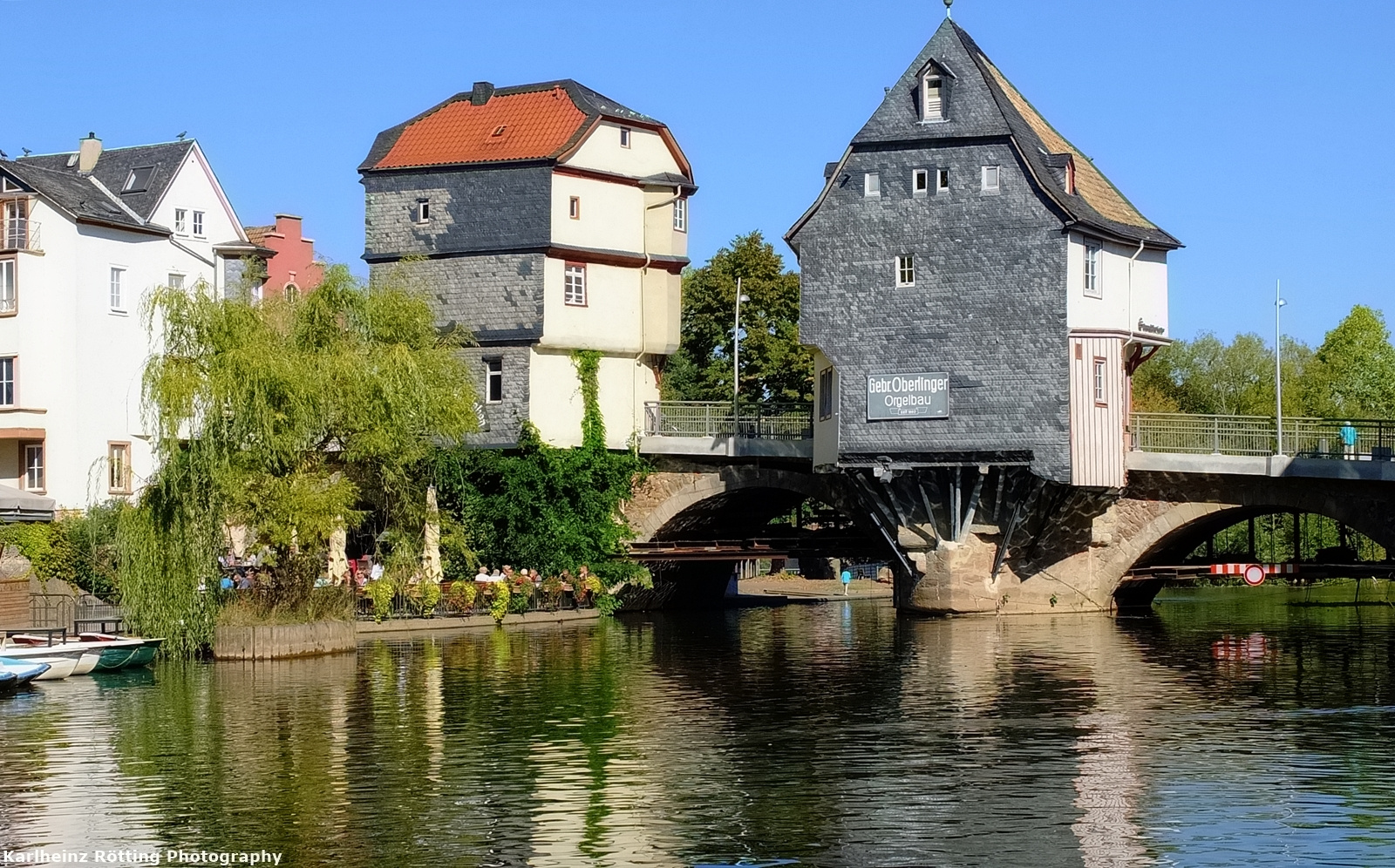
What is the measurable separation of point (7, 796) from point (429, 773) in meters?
5.13

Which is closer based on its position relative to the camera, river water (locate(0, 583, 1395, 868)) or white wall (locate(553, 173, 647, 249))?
river water (locate(0, 583, 1395, 868))

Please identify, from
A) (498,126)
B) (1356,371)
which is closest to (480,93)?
(498,126)

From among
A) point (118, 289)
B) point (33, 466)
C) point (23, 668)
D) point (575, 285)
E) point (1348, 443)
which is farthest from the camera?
point (118, 289)

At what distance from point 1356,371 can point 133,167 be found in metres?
49.5

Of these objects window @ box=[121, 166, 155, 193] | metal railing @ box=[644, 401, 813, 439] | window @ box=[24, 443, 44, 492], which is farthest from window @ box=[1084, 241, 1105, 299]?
window @ box=[24, 443, 44, 492]

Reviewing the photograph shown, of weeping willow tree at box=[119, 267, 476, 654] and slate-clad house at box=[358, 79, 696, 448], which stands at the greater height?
slate-clad house at box=[358, 79, 696, 448]

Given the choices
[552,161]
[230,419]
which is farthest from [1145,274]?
[230,419]

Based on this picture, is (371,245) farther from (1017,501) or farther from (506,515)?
(1017,501)

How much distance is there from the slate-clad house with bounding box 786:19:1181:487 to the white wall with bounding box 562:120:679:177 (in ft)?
21.6

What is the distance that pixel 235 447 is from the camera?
3925 cm

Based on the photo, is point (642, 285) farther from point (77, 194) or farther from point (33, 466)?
point (33, 466)

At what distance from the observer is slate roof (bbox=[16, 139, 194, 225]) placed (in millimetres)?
58812

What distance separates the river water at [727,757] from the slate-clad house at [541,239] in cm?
1291

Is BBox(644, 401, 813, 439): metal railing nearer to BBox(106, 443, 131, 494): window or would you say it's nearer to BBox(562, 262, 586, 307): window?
BBox(562, 262, 586, 307): window
